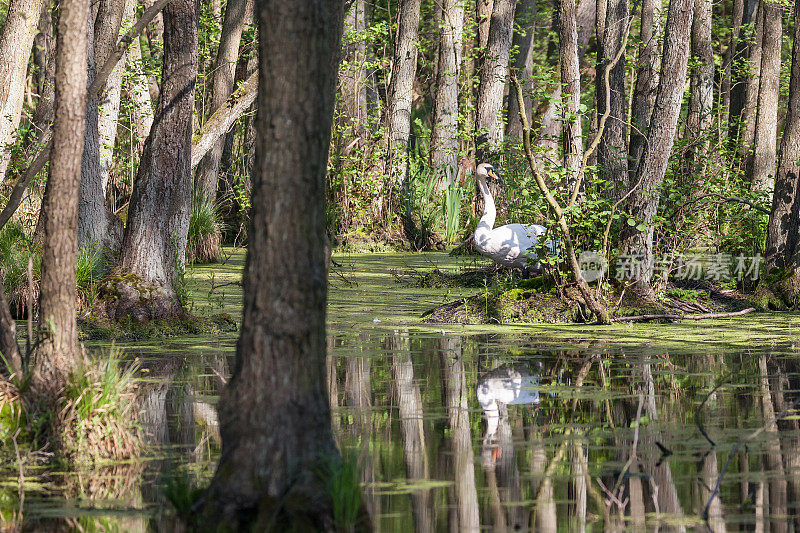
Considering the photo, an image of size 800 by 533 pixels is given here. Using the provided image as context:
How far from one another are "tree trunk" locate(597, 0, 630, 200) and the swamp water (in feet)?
6.05

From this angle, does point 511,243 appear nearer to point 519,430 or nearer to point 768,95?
point 519,430

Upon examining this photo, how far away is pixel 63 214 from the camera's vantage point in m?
6.23

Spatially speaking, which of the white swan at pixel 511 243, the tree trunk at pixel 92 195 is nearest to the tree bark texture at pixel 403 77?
the white swan at pixel 511 243

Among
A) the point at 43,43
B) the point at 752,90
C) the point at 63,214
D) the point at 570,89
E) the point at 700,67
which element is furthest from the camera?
the point at 43,43

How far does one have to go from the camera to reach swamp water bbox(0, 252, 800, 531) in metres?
5.14

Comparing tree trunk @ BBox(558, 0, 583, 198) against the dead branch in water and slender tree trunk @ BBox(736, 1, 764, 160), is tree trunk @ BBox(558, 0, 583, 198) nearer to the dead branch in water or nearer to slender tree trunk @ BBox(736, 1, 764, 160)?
the dead branch in water

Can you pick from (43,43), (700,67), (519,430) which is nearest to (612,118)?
(700,67)

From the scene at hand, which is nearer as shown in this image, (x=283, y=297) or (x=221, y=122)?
(x=283, y=297)

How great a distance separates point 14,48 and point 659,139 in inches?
284

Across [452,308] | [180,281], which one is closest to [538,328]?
[452,308]

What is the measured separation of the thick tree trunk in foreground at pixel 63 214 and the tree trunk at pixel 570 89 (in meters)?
6.38

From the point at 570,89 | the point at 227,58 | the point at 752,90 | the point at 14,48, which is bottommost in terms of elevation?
the point at 570,89

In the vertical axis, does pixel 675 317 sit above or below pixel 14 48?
below

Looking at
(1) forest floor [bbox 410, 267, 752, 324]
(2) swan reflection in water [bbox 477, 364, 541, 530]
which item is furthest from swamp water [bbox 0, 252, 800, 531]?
(1) forest floor [bbox 410, 267, 752, 324]
